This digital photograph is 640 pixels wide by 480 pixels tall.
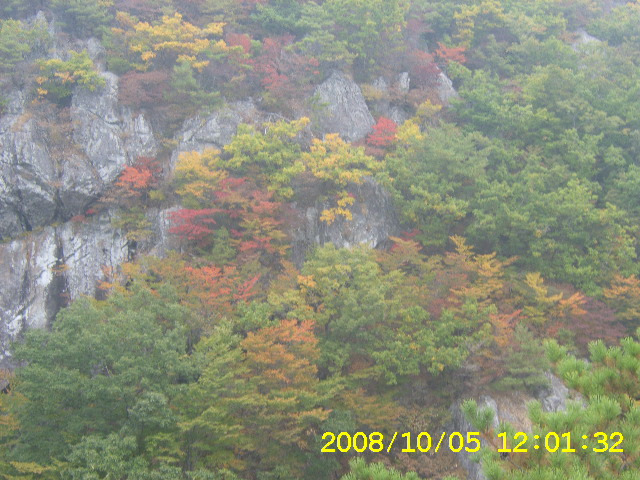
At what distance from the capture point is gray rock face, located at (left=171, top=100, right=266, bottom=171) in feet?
58.8

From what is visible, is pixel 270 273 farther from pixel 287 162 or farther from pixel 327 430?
pixel 327 430

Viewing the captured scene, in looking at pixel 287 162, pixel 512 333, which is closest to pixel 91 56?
pixel 287 162

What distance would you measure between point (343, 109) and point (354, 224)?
5449 mm

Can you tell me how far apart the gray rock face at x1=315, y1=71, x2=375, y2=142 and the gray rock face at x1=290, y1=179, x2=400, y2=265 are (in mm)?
2835

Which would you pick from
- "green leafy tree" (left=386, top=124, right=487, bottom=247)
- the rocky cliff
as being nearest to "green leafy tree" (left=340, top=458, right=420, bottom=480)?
the rocky cliff

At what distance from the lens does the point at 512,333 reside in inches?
468

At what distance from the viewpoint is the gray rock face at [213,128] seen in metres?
17.9

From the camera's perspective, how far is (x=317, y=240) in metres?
16.2

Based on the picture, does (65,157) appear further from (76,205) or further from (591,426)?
(591,426)

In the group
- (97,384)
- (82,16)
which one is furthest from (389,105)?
(97,384)

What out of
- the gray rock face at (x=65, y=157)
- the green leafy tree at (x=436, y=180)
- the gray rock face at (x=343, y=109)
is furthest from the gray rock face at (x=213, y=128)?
the green leafy tree at (x=436, y=180)

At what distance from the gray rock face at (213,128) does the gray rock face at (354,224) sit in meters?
3.90
